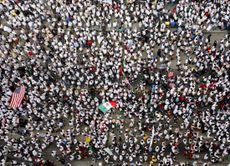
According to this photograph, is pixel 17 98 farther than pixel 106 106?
No

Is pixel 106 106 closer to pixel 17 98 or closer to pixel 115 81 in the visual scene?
pixel 115 81

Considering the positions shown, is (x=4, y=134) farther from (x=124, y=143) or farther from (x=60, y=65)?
(x=124, y=143)

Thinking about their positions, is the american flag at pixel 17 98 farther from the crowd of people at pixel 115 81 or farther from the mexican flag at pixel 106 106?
the mexican flag at pixel 106 106

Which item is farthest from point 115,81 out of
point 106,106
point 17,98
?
point 17,98

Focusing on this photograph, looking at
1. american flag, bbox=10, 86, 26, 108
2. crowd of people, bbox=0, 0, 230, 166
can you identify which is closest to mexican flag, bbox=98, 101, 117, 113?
crowd of people, bbox=0, 0, 230, 166

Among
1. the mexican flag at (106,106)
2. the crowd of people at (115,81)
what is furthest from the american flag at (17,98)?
the mexican flag at (106,106)

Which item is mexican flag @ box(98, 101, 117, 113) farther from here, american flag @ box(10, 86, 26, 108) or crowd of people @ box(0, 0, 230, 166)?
american flag @ box(10, 86, 26, 108)

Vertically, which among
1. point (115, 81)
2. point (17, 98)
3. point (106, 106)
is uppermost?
point (115, 81)
